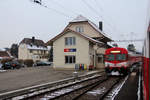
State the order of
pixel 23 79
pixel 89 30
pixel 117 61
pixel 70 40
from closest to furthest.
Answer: pixel 23 79 → pixel 117 61 → pixel 70 40 → pixel 89 30

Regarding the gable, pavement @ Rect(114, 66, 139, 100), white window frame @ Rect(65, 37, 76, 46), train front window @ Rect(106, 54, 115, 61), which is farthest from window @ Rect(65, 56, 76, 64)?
pavement @ Rect(114, 66, 139, 100)

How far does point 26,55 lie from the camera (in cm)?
6462

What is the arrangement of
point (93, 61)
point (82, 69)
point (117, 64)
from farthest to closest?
point (93, 61)
point (82, 69)
point (117, 64)

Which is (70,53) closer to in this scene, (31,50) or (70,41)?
(70,41)

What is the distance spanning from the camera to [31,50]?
6575 cm

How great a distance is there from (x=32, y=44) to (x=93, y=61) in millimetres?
43679

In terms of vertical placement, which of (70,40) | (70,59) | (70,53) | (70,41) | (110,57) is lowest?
(70,59)

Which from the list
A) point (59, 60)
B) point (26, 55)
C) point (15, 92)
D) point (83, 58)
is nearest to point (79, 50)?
point (83, 58)

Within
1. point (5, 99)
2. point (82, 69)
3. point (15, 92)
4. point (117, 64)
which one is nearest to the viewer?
point (5, 99)

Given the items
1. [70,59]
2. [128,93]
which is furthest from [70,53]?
[128,93]

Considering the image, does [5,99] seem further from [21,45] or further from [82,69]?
[21,45]

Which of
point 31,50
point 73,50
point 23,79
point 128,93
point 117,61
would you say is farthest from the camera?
point 31,50

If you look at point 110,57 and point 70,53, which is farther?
point 70,53

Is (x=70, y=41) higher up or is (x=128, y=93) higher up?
(x=70, y=41)
